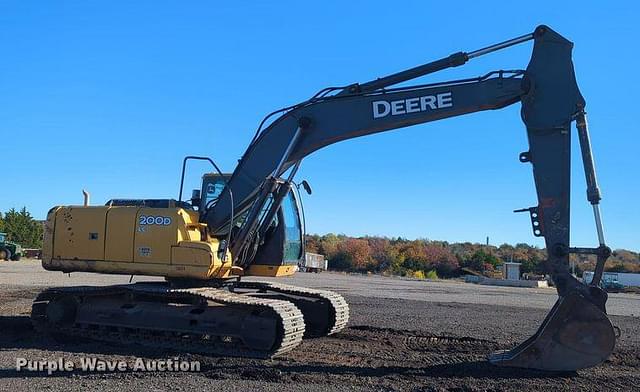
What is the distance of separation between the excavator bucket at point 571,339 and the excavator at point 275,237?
0.01 m

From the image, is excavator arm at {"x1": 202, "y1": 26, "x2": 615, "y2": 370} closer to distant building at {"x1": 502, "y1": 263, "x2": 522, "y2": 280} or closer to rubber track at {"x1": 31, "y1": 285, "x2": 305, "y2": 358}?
rubber track at {"x1": 31, "y1": 285, "x2": 305, "y2": 358}

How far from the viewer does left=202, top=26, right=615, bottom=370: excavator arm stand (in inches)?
345

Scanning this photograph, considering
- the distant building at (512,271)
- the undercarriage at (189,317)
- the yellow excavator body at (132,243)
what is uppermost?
the yellow excavator body at (132,243)

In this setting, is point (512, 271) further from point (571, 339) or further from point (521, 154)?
point (571, 339)

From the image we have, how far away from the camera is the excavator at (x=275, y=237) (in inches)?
358

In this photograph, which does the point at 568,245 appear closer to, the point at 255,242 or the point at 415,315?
the point at 255,242

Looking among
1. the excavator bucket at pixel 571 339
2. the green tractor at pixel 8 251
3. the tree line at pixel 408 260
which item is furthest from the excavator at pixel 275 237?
the tree line at pixel 408 260

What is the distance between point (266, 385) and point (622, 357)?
627 cm

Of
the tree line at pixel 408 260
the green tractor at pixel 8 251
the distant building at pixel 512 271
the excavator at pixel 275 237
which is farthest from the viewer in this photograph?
the tree line at pixel 408 260

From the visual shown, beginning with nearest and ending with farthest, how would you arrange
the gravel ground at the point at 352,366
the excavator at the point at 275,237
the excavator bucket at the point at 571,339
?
1. the gravel ground at the point at 352,366
2. the excavator bucket at the point at 571,339
3. the excavator at the point at 275,237

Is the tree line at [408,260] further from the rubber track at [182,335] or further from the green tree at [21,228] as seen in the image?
the rubber track at [182,335]

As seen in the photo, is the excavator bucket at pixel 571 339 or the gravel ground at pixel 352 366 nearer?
the gravel ground at pixel 352 366

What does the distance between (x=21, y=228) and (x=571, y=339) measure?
7063 centimetres

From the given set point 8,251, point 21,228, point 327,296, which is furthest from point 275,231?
point 21,228
